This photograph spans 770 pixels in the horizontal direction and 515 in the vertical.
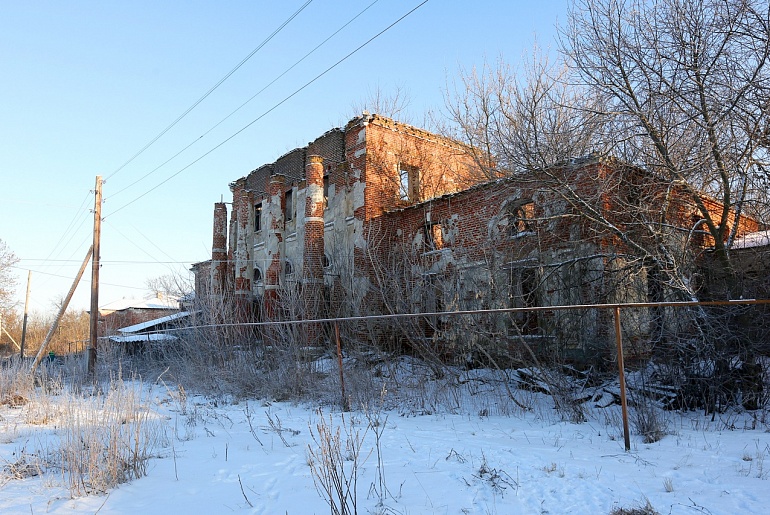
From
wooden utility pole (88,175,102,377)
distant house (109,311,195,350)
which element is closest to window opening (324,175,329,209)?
distant house (109,311,195,350)

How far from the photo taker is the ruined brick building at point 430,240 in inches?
416

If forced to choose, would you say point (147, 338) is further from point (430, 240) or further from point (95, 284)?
point (430, 240)

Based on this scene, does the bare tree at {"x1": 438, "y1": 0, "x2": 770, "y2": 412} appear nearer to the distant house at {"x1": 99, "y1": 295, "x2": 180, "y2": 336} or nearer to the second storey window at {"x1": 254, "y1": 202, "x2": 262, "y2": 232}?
the second storey window at {"x1": 254, "y1": 202, "x2": 262, "y2": 232}

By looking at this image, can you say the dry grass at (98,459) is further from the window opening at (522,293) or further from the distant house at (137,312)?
the distant house at (137,312)

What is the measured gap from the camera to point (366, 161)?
1981cm

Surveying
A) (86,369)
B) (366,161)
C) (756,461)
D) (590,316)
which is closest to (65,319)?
(86,369)

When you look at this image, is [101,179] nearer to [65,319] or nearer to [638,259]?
[638,259]

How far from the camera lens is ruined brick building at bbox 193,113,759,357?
34.7 ft

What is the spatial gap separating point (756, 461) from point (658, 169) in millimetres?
5704

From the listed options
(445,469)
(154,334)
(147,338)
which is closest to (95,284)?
(147,338)

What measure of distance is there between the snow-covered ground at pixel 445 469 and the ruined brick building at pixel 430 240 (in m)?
3.51

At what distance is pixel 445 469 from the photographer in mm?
5121

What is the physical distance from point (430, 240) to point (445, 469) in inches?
492

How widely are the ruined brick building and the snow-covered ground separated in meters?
3.51
